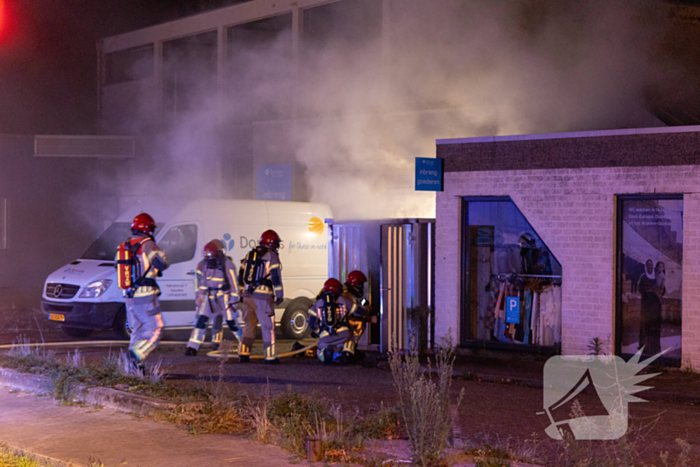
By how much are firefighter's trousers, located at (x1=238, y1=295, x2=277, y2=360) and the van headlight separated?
2.31 m

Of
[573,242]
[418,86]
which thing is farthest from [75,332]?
[418,86]

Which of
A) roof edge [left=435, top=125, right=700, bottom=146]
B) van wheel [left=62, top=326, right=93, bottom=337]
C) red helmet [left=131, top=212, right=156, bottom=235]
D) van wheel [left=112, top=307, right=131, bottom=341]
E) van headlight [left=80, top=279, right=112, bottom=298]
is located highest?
roof edge [left=435, top=125, right=700, bottom=146]

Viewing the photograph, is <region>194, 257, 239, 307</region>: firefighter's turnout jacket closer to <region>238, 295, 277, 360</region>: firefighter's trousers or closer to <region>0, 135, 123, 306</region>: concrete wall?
<region>238, 295, 277, 360</region>: firefighter's trousers

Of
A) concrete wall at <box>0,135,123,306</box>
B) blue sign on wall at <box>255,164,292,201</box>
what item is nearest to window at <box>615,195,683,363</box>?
blue sign on wall at <box>255,164,292,201</box>

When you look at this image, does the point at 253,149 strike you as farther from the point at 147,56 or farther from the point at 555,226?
the point at 555,226

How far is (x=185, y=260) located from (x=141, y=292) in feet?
10.6

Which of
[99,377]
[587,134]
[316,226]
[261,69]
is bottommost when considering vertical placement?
[99,377]

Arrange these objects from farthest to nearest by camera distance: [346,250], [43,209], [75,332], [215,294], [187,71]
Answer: [187,71]
[43,209]
[75,332]
[346,250]
[215,294]

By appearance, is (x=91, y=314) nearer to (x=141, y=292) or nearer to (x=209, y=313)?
(x=209, y=313)

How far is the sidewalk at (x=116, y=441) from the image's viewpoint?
17.1ft

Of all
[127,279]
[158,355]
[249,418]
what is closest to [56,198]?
[158,355]

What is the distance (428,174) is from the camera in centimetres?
1065

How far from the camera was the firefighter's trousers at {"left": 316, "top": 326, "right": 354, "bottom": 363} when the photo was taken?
10.0 m

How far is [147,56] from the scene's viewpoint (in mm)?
24781
